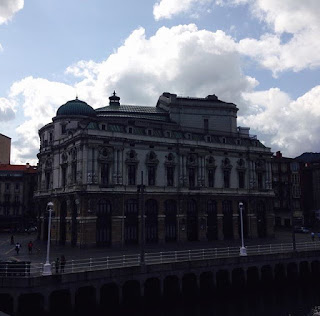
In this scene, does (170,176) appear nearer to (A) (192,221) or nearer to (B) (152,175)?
Answer: (B) (152,175)

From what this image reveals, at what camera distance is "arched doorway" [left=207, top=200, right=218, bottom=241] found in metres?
71.9

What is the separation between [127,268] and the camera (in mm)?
37188

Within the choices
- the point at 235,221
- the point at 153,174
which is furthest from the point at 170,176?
the point at 235,221

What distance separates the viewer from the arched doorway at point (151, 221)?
215ft

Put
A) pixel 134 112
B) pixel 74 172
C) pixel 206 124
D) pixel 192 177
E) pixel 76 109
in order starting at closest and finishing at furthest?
pixel 74 172 < pixel 192 177 < pixel 76 109 < pixel 134 112 < pixel 206 124

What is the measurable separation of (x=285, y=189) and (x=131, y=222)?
57262mm

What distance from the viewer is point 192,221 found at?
231 feet

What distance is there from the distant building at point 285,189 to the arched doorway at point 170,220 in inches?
1853

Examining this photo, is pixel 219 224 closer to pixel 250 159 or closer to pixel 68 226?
pixel 250 159

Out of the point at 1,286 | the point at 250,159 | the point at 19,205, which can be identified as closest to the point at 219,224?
the point at 250,159

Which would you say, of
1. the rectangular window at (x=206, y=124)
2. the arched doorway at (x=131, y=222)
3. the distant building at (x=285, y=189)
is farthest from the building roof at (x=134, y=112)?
the distant building at (x=285, y=189)

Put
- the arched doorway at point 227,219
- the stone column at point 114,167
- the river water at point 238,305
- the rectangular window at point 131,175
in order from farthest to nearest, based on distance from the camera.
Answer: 1. the arched doorway at point 227,219
2. the rectangular window at point 131,175
3. the stone column at point 114,167
4. the river water at point 238,305

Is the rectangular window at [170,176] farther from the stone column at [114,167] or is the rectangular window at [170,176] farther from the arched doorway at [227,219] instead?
the arched doorway at [227,219]

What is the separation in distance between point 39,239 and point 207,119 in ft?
137
